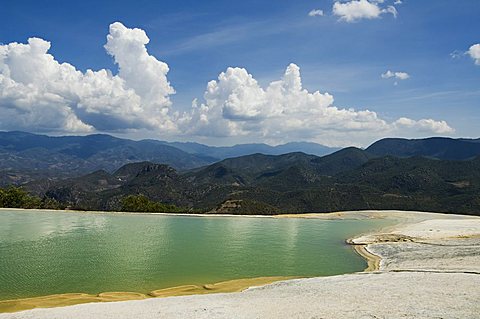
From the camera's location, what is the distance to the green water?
25688 millimetres

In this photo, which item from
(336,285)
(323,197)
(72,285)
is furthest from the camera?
(323,197)

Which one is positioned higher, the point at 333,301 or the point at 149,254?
the point at 333,301

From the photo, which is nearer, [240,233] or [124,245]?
[124,245]

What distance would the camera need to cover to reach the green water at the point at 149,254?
25688 millimetres

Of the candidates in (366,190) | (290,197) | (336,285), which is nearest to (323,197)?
(290,197)

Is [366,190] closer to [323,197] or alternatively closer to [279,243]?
[323,197]

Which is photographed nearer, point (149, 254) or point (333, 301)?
point (333, 301)

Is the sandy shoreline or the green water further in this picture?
the green water

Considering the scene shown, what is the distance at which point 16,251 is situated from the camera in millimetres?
33844

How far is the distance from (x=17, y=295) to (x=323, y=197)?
5948 inches

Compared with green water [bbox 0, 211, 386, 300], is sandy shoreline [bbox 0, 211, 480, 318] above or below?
above

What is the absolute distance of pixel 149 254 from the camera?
3447 centimetres

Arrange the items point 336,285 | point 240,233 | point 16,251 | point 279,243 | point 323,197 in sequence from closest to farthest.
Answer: point 336,285
point 16,251
point 279,243
point 240,233
point 323,197

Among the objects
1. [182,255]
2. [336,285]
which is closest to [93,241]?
[182,255]
